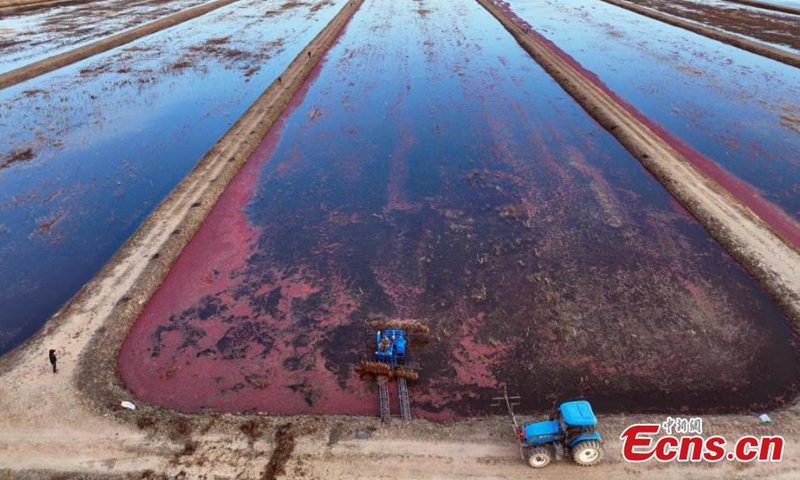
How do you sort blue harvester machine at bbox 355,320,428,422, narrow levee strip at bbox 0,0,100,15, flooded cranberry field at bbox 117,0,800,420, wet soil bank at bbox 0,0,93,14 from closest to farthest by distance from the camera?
1. blue harvester machine at bbox 355,320,428,422
2. flooded cranberry field at bbox 117,0,800,420
3. narrow levee strip at bbox 0,0,100,15
4. wet soil bank at bbox 0,0,93,14

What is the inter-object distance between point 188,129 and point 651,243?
1027 inches

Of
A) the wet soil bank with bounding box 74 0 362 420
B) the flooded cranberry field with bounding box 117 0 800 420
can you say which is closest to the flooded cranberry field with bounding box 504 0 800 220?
the flooded cranberry field with bounding box 117 0 800 420

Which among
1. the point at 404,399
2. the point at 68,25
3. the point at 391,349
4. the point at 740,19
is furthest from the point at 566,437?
the point at 68,25

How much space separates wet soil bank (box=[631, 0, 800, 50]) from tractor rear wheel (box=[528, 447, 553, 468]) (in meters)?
52.8

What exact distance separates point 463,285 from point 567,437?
6896mm

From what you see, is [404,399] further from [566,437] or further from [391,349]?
[566,437]

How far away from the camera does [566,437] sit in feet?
33.6

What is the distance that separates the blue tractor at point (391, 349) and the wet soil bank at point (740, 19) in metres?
52.3

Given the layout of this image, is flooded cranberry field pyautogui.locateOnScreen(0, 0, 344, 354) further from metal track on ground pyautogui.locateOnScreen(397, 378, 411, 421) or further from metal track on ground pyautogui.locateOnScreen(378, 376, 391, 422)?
metal track on ground pyautogui.locateOnScreen(397, 378, 411, 421)

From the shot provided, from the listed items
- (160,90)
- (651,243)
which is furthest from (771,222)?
(160,90)

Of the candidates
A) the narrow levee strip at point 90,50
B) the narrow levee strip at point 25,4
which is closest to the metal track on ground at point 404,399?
the narrow levee strip at point 90,50

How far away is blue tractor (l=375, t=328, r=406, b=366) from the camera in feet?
43.6

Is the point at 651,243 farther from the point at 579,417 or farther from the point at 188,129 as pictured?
the point at 188,129

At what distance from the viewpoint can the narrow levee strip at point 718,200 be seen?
1645cm
